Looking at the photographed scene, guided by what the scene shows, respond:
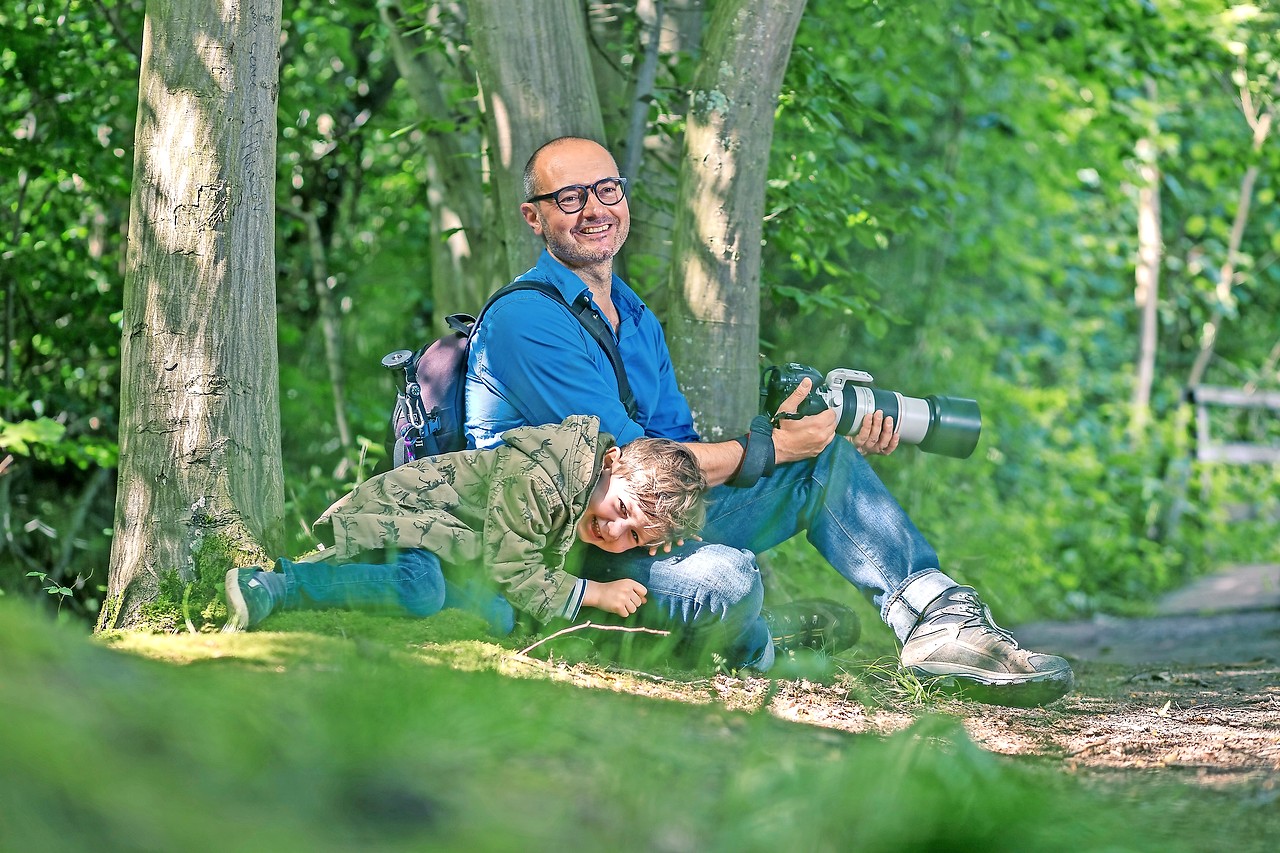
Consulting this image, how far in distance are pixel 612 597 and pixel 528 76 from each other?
1.79 metres

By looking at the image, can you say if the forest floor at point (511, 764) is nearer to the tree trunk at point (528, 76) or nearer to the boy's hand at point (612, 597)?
the boy's hand at point (612, 597)

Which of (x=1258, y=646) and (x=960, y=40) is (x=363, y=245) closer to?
(x=960, y=40)

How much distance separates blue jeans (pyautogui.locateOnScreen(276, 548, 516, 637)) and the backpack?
0.40 m

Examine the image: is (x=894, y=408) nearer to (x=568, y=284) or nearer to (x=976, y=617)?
(x=976, y=617)

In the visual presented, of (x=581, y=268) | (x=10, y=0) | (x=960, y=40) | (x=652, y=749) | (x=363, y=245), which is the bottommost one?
(x=652, y=749)

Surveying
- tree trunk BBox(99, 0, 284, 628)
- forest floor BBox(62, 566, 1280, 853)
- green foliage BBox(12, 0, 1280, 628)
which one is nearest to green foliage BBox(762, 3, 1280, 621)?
green foliage BBox(12, 0, 1280, 628)

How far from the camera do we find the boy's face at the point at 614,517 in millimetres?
2949

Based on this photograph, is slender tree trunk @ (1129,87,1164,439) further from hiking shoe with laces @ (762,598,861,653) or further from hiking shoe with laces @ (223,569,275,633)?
hiking shoe with laces @ (223,569,275,633)

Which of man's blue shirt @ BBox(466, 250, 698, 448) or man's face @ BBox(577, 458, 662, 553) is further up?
man's blue shirt @ BBox(466, 250, 698, 448)

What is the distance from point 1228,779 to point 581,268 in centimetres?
209

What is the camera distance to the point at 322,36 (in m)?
6.00

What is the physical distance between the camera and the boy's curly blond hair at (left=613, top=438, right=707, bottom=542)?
9.57 feet

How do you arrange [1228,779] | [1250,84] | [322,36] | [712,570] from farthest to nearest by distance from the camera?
1. [1250,84]
2. [322,36]
3. [712,570]
4. [1228,779]

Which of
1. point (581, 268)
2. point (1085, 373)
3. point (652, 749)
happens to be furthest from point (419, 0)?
point (1085, 373)
